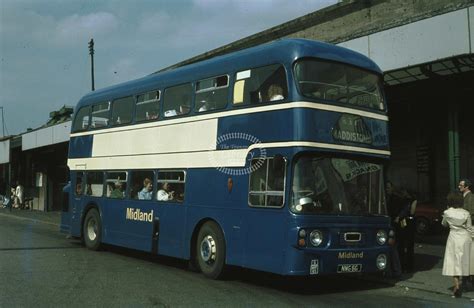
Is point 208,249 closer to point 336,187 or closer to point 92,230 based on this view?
point 336,187

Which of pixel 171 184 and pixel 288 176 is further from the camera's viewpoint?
pixel 171 184

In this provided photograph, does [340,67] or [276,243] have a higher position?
[340,67]

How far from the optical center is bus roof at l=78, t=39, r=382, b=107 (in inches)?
355

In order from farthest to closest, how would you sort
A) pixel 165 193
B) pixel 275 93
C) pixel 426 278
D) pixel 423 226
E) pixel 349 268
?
pixel 423 226 < pixel 165 193 < pixel 426 278 < pixel 275 93 < pixel 349 268

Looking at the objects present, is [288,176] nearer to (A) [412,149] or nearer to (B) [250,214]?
(B) [250,214]

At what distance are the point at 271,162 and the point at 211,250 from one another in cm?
222

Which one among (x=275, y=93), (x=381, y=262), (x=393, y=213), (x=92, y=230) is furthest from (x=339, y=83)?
(x=92, y=230)

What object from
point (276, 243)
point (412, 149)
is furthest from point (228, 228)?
point (412, 149)

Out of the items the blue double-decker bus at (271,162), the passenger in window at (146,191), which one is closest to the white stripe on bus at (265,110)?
the blue double-decker bus at (271,162)

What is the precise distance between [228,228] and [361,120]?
292cm

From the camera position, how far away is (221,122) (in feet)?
33.4

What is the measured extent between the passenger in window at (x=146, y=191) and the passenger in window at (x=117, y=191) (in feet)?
3.06

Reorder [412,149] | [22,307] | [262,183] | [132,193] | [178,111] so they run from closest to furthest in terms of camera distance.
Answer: [22,307]
[262,183]
[178,111]
[132,193]
[412,149]

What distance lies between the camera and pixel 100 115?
47.3 feet
